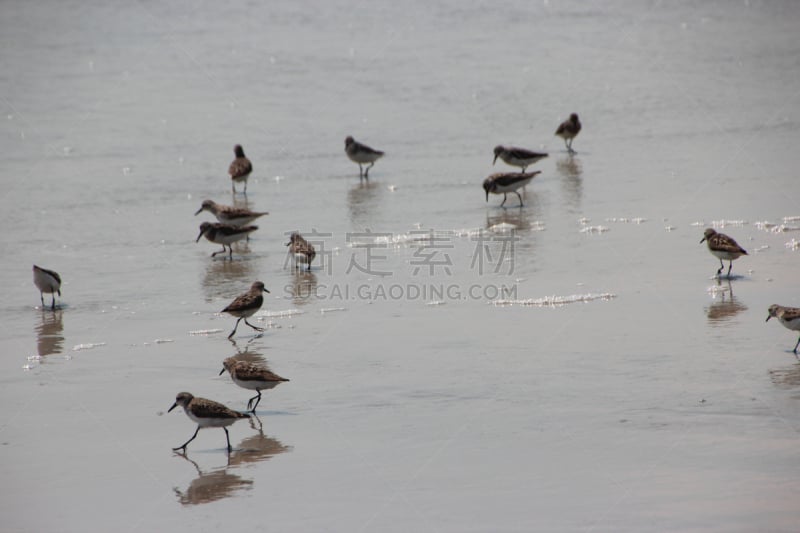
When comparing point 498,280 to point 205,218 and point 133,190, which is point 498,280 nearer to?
point 205,218

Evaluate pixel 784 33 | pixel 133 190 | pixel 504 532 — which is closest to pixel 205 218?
pixel 133 190

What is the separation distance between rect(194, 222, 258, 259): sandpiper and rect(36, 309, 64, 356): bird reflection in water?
3.05 meters

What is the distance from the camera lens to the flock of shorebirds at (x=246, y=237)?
26.5ft

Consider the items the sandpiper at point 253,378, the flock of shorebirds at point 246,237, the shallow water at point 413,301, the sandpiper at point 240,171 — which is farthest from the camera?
the sandpiper at point 240,171

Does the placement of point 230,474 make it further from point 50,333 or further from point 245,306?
point 50,333

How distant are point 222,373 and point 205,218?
827 centimetres

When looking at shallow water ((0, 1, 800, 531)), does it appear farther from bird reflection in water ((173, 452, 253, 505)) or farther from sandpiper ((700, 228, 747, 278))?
sandpiper ((700, 228, 747, 278))

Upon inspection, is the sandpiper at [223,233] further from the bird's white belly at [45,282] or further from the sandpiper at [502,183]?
the sandpiper at [502,183]

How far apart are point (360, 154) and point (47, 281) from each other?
895cm

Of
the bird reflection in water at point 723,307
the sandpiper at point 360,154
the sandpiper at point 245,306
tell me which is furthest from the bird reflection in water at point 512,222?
the sandpiper at point 245,306

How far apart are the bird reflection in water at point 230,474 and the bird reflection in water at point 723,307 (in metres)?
4.90

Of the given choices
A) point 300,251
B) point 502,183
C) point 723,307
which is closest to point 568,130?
point 502,183

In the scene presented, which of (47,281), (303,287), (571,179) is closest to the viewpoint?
(47,281)

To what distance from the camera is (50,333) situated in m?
11.3
